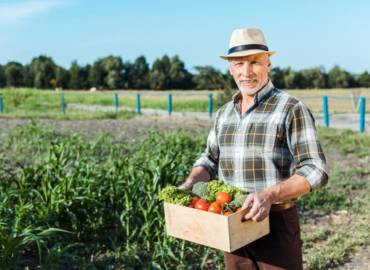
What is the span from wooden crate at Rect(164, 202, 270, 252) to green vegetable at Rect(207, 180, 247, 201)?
144 millimetres

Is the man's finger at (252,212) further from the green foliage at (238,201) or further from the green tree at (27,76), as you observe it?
the green tree at (27,76)

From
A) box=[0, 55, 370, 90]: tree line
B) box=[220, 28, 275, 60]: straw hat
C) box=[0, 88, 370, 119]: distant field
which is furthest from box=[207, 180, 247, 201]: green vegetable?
box=[0, 55, 370, 90]: tree line

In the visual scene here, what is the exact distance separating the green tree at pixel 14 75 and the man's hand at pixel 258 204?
5725 cm

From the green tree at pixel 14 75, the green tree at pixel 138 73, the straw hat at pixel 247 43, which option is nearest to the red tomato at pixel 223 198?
the straw hat at pixel 247 43

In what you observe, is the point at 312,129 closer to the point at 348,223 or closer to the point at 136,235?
the point at 136,235

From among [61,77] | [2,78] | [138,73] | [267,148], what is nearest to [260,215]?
[267,148]

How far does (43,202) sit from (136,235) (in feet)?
2.52

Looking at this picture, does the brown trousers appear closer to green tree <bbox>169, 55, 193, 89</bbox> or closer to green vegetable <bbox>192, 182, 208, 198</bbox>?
green vegetable <bbox>192, 182, 208, 198</bbox>

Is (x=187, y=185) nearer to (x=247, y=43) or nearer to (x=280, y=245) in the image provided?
(x=280, y=245)

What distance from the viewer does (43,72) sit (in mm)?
54406

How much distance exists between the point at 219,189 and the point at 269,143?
27 centimetres

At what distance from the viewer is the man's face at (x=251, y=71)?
220cm

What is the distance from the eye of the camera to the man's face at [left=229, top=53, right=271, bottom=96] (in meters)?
2.20

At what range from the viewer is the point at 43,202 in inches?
163
